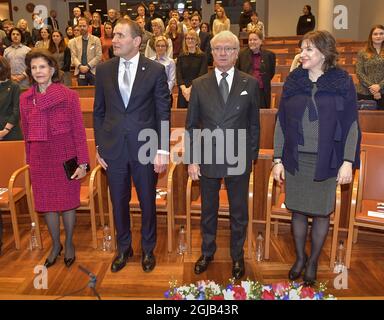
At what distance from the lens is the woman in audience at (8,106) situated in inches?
128

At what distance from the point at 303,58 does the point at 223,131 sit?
0.57 metres

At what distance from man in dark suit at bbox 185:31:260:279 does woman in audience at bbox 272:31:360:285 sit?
0.18 metres

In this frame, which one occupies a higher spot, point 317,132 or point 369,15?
point 369,15

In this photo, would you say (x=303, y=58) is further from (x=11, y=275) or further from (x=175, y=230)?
(x=11, y=275)

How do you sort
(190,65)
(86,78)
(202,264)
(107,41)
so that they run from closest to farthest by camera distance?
1. (202,264)
2. (190,65)
3. (86,78)
4. (107,41)

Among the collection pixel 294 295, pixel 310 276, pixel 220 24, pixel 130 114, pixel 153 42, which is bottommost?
pixel 310 276

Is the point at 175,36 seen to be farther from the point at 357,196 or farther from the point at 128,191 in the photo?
the point at 357,196

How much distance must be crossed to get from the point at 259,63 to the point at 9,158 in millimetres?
2543

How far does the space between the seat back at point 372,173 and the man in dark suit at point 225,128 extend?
92cm

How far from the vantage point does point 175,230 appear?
3.43 meters

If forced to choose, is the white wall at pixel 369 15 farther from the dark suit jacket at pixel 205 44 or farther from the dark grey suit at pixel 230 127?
the dark grey suit at pixel 230 127

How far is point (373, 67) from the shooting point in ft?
13.1

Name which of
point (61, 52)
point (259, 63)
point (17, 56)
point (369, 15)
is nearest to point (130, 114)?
point (259, 63)

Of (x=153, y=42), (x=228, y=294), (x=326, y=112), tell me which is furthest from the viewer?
(x=153, y=42)
